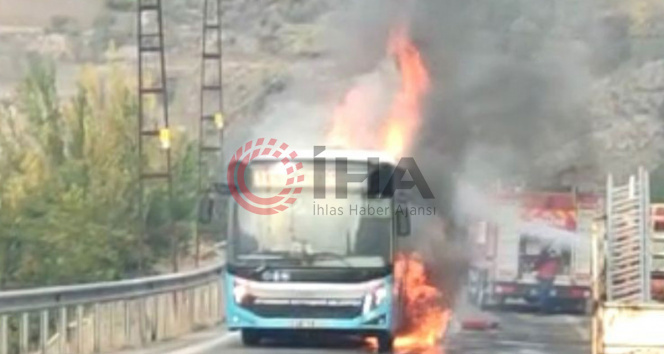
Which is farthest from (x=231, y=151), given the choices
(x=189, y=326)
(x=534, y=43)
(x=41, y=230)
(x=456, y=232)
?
(x=189, y=326)

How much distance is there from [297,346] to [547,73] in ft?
68.6

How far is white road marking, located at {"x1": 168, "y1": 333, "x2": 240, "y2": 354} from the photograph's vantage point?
A: 1612cm

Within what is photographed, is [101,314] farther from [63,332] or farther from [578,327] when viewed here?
[578,327]

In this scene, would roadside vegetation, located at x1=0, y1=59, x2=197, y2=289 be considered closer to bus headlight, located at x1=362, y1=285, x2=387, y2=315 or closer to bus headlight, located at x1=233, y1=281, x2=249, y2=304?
bus headlight, located at x1=233, y1=281, x2=249, y2=304

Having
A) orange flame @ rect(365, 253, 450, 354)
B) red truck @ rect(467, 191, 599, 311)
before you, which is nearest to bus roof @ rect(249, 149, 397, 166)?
orange flame @ rect(365, 253, 450, 354)

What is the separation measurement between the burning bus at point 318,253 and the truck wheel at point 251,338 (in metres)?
0.92

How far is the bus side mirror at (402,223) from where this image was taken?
1673 centimetres

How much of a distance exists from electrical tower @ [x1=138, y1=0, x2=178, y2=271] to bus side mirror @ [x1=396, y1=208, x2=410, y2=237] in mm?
21439

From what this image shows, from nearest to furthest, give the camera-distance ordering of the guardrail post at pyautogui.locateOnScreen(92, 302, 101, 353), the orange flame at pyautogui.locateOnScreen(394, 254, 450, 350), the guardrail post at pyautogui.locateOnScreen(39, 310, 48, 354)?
the guardrail post at pyautogui.locateOnScreen(39, 310, 48, 354) → the guardrail post at pyautogui.locateOnScreen(92, 302, 101, 353) → the orange flame at pyautogui.locateOnScreen(394, 254, 450, 350)

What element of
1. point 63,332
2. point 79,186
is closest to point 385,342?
point 63,332

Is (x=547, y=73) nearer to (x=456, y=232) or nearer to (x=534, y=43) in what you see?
(x=534, y=43)

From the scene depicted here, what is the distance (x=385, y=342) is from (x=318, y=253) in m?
1.43

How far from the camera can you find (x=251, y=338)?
17922 mm

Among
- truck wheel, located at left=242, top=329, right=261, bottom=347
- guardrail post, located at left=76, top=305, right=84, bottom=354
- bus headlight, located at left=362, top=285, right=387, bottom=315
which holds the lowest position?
truck wheel, located at left=242, top=329, right=261, bottom=347
